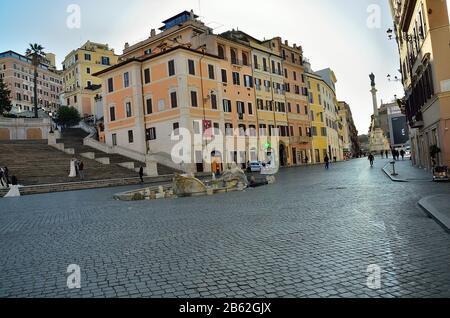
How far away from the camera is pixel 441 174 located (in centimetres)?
1666

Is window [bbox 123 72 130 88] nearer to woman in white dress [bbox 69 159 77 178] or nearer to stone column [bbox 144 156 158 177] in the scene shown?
stone column [bbox 144 156 158 177]

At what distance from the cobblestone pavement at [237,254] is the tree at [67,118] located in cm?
5813

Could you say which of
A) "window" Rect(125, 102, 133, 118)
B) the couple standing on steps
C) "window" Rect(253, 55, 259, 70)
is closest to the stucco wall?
"window" Rect(125, 102, 133, 118)

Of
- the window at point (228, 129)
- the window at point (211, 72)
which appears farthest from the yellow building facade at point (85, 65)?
the window at point (228, 129)

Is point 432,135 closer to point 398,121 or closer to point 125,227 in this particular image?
point 125,227

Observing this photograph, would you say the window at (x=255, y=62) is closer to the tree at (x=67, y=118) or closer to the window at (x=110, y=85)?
the window at (x=110, y=85)

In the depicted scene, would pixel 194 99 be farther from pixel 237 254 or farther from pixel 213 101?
pixel 237 254

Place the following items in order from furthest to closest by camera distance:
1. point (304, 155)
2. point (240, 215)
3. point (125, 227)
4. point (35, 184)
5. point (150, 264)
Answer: point (304, 155) < point (35, 184) < point (240, 215) < point (125, 227) < point (150, 264)

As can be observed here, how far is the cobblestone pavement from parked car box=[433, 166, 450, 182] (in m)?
7.41

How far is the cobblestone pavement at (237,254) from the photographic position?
445cm

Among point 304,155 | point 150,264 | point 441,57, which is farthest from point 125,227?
point 304,155

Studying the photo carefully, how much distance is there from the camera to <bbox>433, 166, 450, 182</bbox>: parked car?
16.6m
